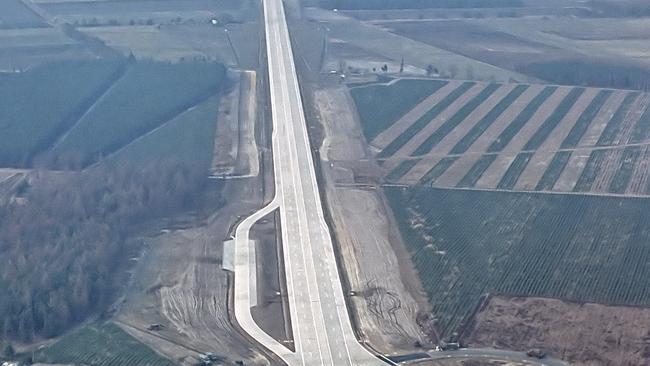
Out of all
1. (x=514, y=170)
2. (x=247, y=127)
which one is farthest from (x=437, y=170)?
(x=247, y=127)

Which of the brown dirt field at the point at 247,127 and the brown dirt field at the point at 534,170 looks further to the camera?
the brown dirt field at the point at 247,127

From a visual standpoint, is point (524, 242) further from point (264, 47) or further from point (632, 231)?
point (264, 47)

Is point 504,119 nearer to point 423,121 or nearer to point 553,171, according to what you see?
point 423,121

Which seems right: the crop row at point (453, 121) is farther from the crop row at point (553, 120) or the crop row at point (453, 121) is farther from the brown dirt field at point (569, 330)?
the brown dirt field at point (569, 330)

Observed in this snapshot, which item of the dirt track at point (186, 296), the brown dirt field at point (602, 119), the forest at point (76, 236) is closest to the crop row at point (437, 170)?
the brown dirt field at point (602, 119)

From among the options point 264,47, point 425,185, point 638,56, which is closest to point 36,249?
point 425,185

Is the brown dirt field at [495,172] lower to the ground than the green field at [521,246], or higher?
lower
